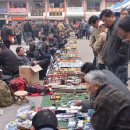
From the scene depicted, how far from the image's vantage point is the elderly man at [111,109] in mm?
3162

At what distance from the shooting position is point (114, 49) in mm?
5941

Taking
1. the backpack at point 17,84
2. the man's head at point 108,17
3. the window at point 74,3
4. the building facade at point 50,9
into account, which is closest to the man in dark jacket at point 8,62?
the backpack at point 17,84

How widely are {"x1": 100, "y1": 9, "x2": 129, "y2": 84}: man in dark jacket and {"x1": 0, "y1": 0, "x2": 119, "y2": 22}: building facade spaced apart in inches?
1660

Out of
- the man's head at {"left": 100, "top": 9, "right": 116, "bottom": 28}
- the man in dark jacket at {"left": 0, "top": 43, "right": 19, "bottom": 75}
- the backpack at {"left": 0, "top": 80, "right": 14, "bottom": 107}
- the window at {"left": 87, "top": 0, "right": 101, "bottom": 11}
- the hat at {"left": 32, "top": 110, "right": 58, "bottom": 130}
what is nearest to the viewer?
the hat at {"left": 32, "top": 110, "right": 58, "bottom": 130}

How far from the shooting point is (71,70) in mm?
9883

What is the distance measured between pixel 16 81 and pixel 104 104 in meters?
4.73

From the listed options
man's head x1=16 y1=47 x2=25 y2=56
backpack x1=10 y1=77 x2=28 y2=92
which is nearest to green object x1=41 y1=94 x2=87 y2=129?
backpack x1=10 y1=77 x2=28 y2=92

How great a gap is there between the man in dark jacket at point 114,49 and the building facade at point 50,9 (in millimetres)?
42158

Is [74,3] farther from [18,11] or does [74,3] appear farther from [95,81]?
[95,81]

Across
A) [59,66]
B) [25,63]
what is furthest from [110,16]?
[59,66]

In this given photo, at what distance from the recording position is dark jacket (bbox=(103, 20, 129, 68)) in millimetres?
5859

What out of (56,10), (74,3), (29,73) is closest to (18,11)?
(56,10)

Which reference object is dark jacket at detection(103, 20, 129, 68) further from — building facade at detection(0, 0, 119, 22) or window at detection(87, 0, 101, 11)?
window at detection(87, 0, 101, 11)

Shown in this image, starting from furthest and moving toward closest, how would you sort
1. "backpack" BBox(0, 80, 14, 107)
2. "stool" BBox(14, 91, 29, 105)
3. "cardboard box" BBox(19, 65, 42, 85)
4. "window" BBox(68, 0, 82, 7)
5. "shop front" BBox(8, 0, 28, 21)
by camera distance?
"window" BBox(68, 0, 82, 7), "shop front" BBox(8, 0, 28, 21), "cardboard box" BBox(19, 65, 42, 85), "stool" BBox(14, 91, 29, 105), "backpack" BBox(0, 80, 14, 107)
